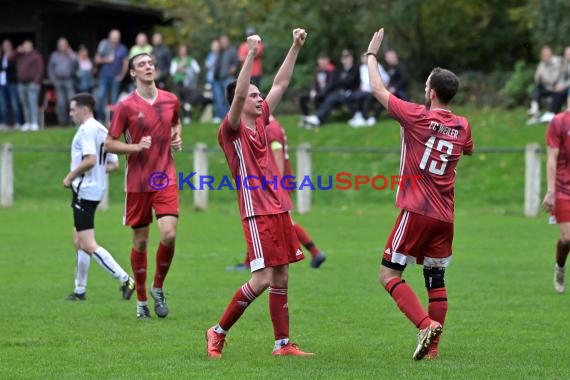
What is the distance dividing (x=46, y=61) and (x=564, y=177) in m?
27.4

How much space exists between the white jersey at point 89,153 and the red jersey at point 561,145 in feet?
14.8

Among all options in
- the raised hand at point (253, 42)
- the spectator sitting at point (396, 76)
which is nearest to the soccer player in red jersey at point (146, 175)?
the raised hand at point (253, 42)

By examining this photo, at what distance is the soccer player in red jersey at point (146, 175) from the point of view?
458 inches

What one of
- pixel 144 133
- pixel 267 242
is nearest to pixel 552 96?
pixel 144 133

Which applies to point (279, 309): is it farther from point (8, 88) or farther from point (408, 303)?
point (8, 88)

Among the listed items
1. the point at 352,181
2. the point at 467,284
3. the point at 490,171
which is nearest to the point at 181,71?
the point at 352,181

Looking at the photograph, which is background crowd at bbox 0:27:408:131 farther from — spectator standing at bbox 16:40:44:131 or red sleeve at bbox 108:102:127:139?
red sleeve at bbox 108:102:127:139

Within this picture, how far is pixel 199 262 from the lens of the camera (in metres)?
17.2

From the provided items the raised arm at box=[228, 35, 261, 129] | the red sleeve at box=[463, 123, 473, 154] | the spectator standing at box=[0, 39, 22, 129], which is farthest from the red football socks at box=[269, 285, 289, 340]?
the spectator standing at box=[0, 39, 22, 129]

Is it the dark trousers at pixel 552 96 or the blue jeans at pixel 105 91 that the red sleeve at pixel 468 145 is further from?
the blue jeans at pixel 105 91

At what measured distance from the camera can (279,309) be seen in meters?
9.37

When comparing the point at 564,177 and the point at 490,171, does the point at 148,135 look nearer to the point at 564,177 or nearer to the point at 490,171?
the point at 564,177

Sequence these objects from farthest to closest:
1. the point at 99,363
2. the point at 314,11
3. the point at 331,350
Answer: the point at 314,11 < the point at 331,350 < the point at 99,363

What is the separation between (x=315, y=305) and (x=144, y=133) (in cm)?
249
